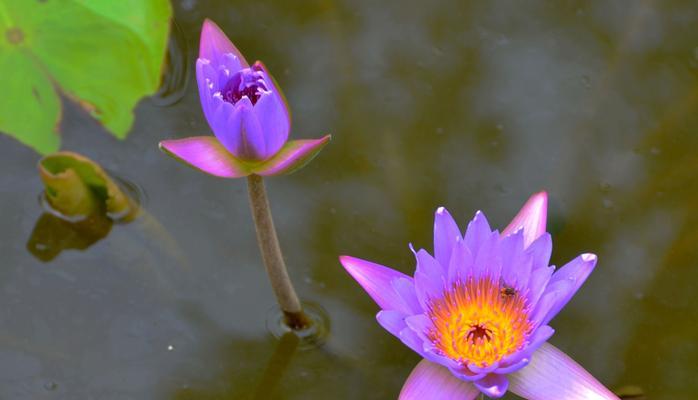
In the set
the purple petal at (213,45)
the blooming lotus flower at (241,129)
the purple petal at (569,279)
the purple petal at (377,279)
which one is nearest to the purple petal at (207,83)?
the blooming lotus flower at (241,129)

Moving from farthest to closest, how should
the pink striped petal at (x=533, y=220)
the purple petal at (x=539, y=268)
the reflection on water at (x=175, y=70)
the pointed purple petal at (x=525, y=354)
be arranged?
the reflection on water at (x=175, y=70), the pink striped petal at (x=533, y=220), the purple petal at (x=539, y=268), the pointed purple petal at (x=525, y=354)

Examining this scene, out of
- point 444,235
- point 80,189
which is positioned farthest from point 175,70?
point 444,235

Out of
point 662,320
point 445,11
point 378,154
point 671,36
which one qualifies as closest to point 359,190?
point 378,154

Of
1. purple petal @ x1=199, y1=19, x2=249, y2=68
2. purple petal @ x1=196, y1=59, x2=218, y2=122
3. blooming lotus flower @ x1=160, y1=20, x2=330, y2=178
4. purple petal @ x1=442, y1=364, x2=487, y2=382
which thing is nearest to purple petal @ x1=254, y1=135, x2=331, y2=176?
blooming lotus flower @ x1=160, y1=20, x2=330, y2=178

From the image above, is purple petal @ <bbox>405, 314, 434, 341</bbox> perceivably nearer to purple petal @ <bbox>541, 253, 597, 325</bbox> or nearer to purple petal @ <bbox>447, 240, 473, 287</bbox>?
purple petal @ <bbox>447, 240, 473, 287</bbox>

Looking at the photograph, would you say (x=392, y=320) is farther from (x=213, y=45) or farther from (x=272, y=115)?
(x=213, y=45)

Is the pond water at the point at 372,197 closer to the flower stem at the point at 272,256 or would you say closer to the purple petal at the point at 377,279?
the flower stem at the point at 272,256
